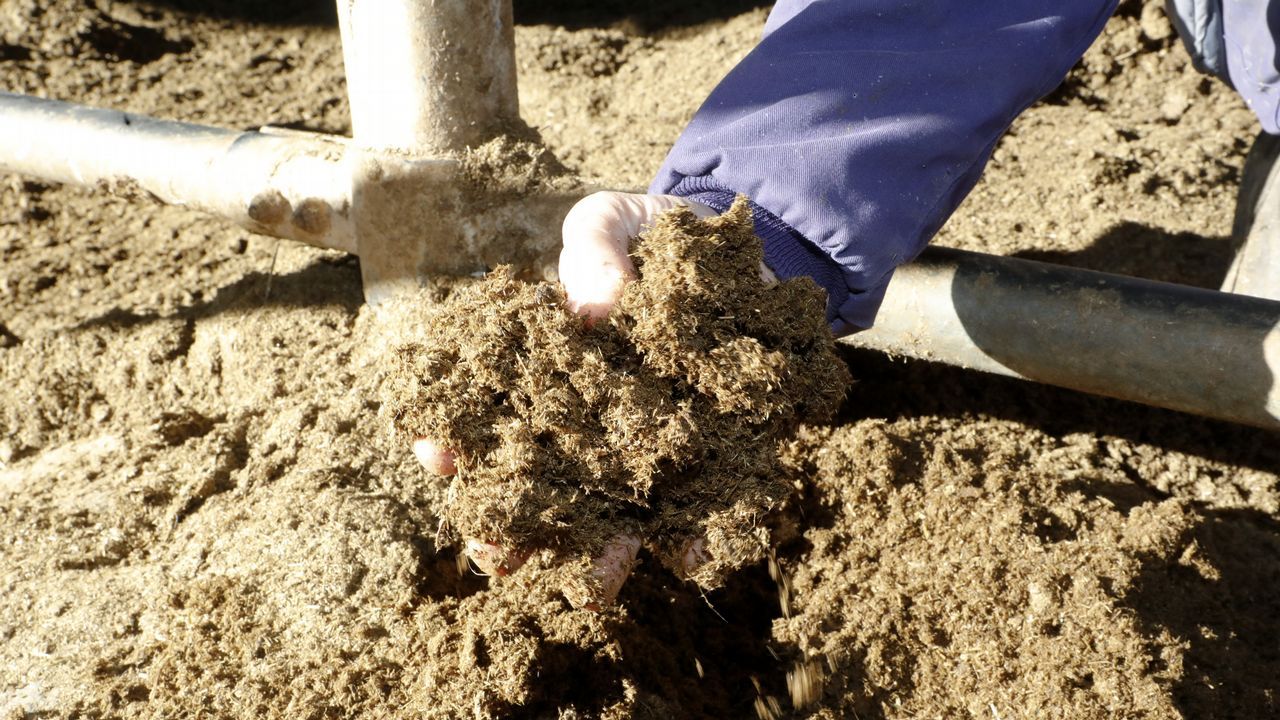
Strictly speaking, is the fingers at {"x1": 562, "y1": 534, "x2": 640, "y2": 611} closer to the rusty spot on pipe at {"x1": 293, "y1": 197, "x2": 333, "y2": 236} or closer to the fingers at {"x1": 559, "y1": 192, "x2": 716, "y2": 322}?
the fingers at {"x1": 559, "y1": 192, "x2": 716, "y2": 322}

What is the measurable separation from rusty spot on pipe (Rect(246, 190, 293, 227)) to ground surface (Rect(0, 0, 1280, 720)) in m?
0.22

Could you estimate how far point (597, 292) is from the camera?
4.43ft

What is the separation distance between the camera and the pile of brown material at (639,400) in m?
1.27

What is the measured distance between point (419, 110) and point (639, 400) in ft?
3.13

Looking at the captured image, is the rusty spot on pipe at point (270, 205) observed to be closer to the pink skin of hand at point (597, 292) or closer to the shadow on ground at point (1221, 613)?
the pink skin of hand at point (597, 292)

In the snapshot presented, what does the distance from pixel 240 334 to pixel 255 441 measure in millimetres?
375

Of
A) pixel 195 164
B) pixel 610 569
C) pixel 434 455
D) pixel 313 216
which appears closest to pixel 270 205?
pixel 313 216

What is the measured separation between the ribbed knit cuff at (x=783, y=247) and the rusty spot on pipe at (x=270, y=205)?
0.94m

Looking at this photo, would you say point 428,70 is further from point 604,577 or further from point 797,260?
point 604,577

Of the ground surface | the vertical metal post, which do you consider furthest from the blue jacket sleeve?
the vertical metal post

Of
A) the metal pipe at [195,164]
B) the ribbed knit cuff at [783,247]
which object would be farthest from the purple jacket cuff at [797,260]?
the metal pipe at [195,164]

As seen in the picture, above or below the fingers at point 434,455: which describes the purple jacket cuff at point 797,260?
above

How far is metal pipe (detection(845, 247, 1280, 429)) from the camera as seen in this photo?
1.61m

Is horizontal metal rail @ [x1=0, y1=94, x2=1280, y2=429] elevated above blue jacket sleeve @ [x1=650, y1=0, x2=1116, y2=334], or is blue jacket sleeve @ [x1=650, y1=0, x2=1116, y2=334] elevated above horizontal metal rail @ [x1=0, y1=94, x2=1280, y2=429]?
blue jacket sleeve @ [x1=650, y1=0, x2=1116, y2=334]
